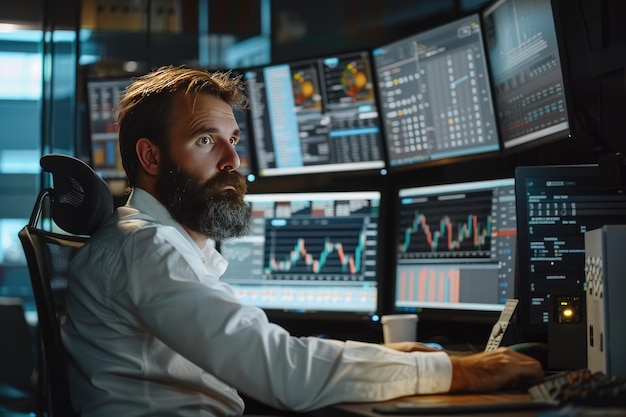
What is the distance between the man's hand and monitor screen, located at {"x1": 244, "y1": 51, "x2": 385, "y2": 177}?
143 centimetres

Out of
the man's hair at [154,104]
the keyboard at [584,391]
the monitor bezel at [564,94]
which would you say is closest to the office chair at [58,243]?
the man's hair at [154,104]

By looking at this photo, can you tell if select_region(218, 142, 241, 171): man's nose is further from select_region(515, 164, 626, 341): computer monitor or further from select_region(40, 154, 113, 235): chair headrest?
select_region(515, 164, 626, 341): computer monitor

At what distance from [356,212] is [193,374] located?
1243mm

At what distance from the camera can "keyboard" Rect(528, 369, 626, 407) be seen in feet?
4.16

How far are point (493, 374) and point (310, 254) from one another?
138 cm

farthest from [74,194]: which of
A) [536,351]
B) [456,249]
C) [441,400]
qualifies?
[456,249]

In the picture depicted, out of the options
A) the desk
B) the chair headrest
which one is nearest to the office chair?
the chair headrest

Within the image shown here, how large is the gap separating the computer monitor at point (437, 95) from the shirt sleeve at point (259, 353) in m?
1.19

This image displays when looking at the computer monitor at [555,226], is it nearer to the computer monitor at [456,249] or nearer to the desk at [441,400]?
the computer monitor at [456,249]

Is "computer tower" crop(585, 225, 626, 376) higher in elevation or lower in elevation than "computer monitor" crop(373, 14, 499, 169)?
lower

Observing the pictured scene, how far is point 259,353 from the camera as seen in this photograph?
1.46 meters

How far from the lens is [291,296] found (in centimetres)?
288

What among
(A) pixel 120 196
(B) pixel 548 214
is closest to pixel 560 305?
(B) pixel 548 214

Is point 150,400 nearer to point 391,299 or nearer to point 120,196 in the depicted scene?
point 391,299
